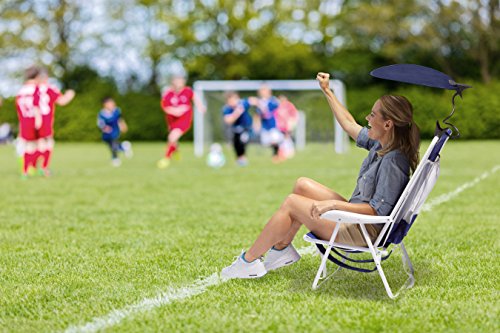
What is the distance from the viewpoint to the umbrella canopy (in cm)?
405

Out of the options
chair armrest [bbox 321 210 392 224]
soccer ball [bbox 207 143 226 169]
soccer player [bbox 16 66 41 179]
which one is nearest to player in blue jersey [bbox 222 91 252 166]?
soccer ball [bbox 207 143 226 169]

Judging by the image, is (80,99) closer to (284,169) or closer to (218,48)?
(218,48)

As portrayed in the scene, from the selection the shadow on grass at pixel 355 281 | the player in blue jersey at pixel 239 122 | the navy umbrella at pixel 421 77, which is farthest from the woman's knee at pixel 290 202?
the player in blue jersey at pixel 239 122

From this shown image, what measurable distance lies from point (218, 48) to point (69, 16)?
31.5 feet

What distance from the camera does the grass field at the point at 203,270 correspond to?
387 cm

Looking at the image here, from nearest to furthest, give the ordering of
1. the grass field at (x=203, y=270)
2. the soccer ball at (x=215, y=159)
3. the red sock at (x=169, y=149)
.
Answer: the grass field at (x=203, y=270), the soccer ball at (x=215, y=159), the red sock at (x=169, y=149)

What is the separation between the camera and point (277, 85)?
27.1 metres

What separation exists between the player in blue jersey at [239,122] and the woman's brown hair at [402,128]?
13.1 metres

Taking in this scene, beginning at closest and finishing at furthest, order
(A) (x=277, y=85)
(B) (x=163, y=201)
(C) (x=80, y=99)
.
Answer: (B) (x=163, y=201) < (A) (x=277, y=85) < (C) (x=80, y=99)

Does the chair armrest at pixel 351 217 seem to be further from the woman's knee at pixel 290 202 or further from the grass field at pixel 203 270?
the grass field at pixel 203 270

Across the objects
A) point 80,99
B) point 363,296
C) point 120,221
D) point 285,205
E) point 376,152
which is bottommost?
point 80,99

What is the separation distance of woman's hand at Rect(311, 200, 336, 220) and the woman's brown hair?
18.7 inches

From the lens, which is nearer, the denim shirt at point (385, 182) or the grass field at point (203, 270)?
the grass field at point (203, 270)

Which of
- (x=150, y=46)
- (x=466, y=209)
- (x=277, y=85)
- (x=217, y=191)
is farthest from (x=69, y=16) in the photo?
(x=466, y=209)
